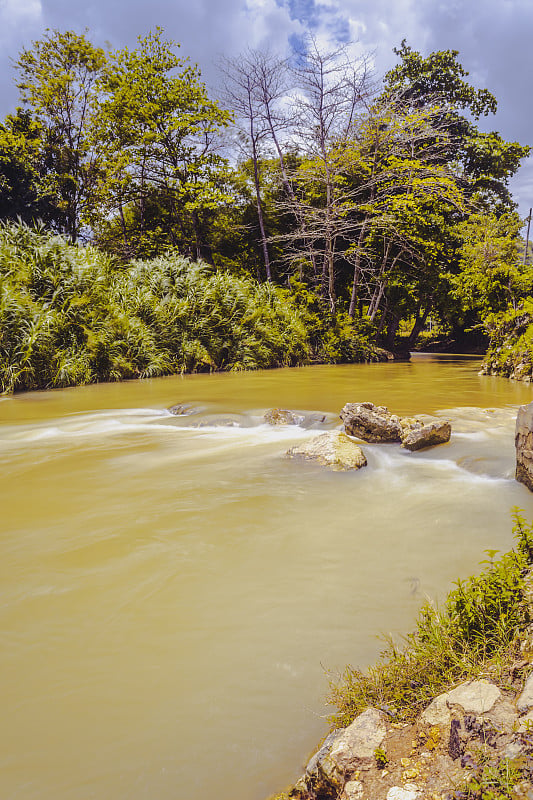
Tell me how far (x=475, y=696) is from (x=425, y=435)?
384 centimetres

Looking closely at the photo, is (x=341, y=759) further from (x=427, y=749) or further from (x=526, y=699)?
(x=526, y=699)

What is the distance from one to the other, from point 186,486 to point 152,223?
21.3 meters

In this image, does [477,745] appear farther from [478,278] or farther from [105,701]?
[478,278]

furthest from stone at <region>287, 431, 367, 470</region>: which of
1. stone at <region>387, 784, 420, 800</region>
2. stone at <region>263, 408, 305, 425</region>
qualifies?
stone at <region>387, 784, 420, 800</region>

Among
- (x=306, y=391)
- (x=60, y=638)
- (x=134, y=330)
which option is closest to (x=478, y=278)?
(x=306, y=391)

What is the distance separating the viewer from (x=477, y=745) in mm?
1089

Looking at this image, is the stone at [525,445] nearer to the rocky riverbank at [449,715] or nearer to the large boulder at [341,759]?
the rocky riverbank at [449,715]

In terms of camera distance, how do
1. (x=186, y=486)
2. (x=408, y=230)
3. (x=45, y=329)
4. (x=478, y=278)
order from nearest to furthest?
1. (x=186, y=486)
2. (x=45, y=329)
3. (x=478, y=278)
4. (x=408, y=230)

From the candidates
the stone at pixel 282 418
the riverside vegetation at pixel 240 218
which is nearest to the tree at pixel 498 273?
the riverside vegetation at pixel 240 218

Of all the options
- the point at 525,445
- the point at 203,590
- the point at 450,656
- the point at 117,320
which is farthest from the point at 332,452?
the point at 117,320

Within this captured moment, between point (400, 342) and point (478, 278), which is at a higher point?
point (478, 278)

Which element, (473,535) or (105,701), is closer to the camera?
(105,701)

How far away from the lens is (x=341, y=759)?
121cm

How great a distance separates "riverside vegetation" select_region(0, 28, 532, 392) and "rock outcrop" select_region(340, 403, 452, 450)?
24.9ft
